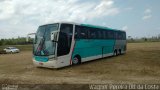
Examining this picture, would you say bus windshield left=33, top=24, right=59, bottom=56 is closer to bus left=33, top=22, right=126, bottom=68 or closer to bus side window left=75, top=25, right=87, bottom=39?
bus left=33, top=22, right=126, bottom=68

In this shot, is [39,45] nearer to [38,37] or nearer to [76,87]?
[38,37]

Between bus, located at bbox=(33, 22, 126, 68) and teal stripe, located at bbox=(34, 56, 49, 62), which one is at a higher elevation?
bus, located at bbox=(33, 22, 126, 68)

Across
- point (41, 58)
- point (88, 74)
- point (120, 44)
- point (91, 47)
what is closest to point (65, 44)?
point (41, 58)

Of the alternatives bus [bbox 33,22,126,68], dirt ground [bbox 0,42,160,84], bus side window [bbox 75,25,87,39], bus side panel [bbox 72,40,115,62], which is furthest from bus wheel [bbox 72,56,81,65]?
bus side window [bbox 75,25,87,39]

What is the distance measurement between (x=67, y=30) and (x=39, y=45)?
87.0 inches

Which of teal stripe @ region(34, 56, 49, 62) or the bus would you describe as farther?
teal stripe @ region(34, 56, 49, 62)

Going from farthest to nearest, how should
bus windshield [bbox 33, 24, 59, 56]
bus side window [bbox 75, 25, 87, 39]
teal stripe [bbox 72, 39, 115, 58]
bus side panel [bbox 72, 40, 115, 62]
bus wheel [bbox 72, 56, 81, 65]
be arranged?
1. bus side panel [bbox 72, 40, 115, 62]
2. teal stripe [bbox 72, 39, 115, 58]
3. bus side window [bbox 75, 25, 87, 39]
4. bus wheel [bbox 72, 56, 81, 65]
5. bus windshield [bbox 33, 24, 59, 56]

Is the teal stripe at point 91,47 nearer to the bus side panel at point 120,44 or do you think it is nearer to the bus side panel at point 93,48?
the bus side panel at point 93,48

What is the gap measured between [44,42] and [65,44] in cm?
144

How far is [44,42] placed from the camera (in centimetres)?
1225

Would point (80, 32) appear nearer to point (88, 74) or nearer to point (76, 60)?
point (76, 60)

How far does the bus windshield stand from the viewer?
12.0m

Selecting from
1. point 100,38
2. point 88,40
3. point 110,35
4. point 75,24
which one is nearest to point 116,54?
point 110,35

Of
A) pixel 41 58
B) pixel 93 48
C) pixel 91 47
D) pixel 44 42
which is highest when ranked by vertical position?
pixel 44 42
